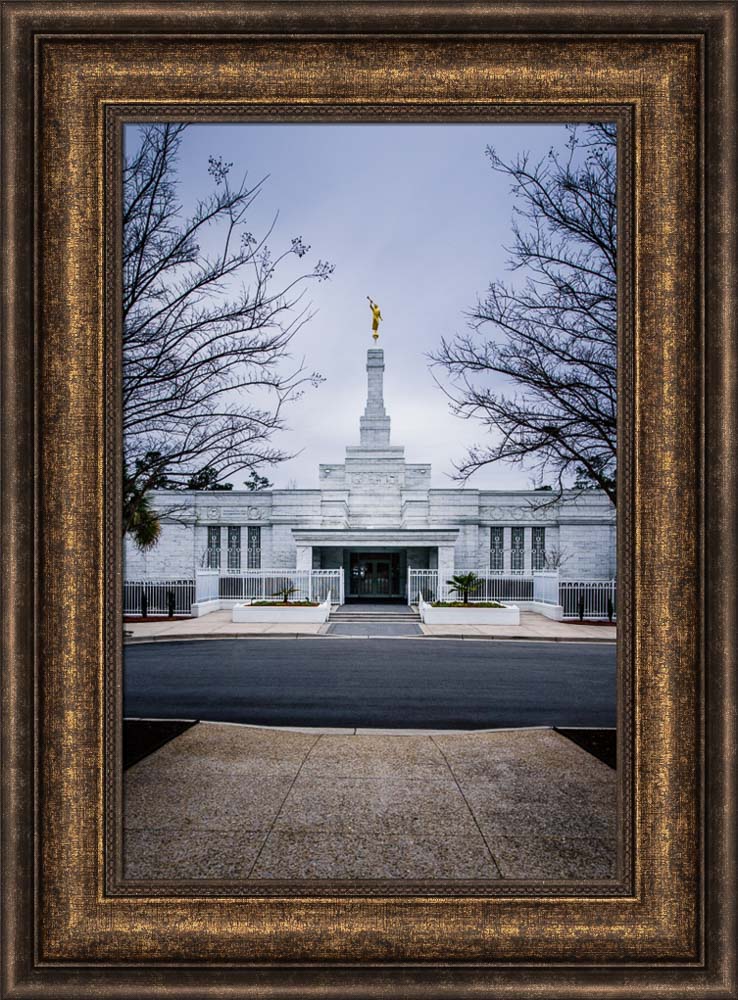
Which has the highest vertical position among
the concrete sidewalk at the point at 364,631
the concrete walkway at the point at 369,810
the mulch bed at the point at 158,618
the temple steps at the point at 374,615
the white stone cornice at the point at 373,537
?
the white stone cornice at the point at 373,537

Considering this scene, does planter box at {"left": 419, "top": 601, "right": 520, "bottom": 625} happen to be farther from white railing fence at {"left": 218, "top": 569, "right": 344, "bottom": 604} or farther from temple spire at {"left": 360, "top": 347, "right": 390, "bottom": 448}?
temple spire at {"left": 360, "top": 347, "right": 390, "bottom": 448}

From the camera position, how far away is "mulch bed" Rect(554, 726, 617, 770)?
5918 mm

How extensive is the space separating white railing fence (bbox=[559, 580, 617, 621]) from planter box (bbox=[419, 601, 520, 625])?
4717mm

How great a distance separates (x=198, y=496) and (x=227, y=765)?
27.8 m

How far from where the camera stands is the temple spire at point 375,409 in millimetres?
36031

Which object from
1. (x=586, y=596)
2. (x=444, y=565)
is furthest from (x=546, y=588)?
(x=444, y=565)

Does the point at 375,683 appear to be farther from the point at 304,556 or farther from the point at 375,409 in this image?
the point at 375,409

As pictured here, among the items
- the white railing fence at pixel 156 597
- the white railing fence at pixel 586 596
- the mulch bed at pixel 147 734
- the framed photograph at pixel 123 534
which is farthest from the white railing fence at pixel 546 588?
the framed photograph at pixel 123 534

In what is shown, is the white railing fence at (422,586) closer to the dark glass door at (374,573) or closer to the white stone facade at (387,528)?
the white stone facade at (387,528)

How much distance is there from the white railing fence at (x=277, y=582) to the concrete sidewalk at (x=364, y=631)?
599cm

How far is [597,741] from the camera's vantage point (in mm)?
6512

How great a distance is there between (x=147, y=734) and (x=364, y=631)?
42.0 feet

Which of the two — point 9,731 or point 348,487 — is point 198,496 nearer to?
point 348,487

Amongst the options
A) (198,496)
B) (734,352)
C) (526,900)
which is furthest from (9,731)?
(198,496)
